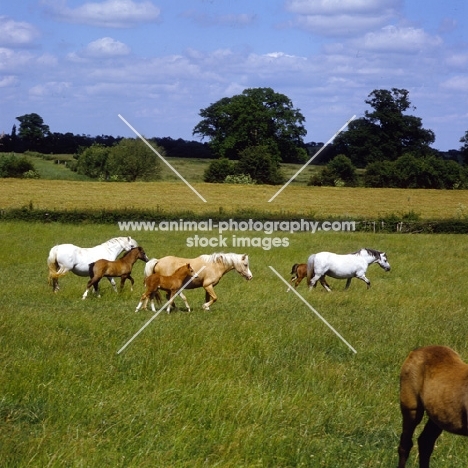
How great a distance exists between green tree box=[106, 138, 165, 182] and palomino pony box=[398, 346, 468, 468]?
5912 cm

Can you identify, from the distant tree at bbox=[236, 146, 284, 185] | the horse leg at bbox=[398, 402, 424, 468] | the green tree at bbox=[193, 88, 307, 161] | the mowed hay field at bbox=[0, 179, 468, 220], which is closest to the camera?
the horse leg at bbox=[398, 402, 424, 468]

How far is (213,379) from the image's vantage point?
8742 mm

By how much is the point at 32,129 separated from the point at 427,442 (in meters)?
117

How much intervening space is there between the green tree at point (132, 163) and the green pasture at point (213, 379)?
49451mm

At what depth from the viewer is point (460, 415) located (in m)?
5.79

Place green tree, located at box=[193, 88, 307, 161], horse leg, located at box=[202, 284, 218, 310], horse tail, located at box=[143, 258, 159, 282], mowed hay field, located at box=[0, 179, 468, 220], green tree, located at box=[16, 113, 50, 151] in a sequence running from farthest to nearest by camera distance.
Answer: green tree, located at box=[16, 113, 50, 151] → green tree, located at box=[193, 88, 307, 161] → mowed hay field, located at box=[0, 179, 468, 220] → horse tail, located at box=[143, 258, 159, 282] → horse leg, located at box=[202, 284, 218, 310]

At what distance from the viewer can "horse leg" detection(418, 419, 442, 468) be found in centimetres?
628

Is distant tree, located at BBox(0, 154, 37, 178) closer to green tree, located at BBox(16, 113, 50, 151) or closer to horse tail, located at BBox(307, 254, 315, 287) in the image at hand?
green tree, located at BBox(16, 113, 50, 151)

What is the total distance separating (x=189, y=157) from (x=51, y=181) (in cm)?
2430

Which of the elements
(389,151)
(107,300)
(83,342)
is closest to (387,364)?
(83,342)

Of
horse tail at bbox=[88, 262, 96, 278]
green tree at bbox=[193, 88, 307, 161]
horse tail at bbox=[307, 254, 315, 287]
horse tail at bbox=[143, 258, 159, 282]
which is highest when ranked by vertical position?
green tree at bbox=[193, 88, 307, 161]

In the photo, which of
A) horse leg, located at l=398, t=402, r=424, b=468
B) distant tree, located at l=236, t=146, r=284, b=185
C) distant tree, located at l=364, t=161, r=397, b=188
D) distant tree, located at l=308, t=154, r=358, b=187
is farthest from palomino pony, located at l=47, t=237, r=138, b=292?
distant tree, located at l=364, t=161, r=397, b=188

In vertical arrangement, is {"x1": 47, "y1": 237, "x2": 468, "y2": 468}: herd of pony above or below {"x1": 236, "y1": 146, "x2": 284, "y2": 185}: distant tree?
below

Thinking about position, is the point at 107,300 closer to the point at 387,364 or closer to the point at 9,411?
the point at 387,364
